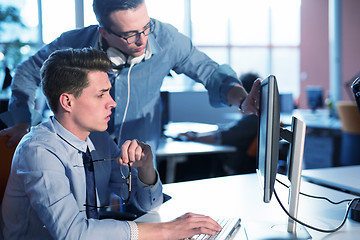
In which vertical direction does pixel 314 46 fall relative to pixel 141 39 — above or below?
above

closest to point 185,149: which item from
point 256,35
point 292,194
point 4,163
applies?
point 4,163

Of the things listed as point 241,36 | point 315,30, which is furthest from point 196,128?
point 315,30

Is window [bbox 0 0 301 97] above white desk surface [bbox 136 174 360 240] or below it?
above

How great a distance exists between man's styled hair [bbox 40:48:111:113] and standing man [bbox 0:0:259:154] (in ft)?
1.01

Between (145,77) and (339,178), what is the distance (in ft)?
3.32

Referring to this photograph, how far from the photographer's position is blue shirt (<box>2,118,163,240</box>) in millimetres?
1050

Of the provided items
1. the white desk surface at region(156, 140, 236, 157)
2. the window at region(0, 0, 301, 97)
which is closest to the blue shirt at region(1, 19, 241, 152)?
the white desk surface at region(156, 140, 236, 157)

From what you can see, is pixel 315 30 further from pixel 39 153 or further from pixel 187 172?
pixel 39 153

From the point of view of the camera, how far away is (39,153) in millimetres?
1118

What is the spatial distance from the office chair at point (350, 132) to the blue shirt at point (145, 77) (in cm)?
232

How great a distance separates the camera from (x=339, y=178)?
1.87 metres

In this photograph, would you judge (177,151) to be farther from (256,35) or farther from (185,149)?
(256,35)

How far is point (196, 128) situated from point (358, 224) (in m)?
2.80

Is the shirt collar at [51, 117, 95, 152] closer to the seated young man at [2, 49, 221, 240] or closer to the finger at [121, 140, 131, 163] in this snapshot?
the seated young man at [2, 49, 221, 240]
